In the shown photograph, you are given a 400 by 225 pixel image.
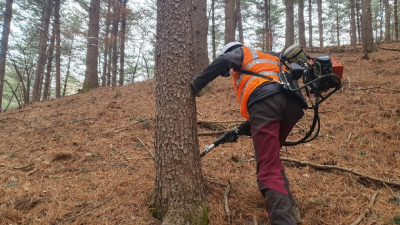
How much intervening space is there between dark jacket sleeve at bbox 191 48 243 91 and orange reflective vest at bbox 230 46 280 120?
82mm

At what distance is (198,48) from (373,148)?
5.83 m

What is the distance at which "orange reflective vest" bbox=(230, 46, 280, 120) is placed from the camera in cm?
253

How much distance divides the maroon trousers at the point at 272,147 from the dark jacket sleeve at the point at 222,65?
0.51 m

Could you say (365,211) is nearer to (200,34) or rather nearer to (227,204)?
(227,204)

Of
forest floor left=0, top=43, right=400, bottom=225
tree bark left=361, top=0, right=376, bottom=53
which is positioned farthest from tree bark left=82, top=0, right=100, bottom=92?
tree bark left=361, top=0, right=376, bottom=53

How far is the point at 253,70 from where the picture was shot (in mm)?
2590

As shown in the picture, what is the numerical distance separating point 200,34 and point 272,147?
660 cm

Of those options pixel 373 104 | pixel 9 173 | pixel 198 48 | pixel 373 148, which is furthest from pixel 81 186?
pixel 373 104

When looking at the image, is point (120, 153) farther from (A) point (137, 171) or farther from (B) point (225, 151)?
(B) point (225, 151)

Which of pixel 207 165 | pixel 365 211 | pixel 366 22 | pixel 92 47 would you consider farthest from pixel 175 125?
pixel 366 22

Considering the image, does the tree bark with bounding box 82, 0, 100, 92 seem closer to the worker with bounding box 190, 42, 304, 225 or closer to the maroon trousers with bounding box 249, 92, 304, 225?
the worker with bounding box 190, 42, 304, 225

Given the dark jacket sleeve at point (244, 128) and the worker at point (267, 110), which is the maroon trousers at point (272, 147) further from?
the dark jacket sleeve at point (244, 128)

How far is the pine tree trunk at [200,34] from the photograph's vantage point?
784 centimetres

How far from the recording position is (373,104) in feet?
19.6
